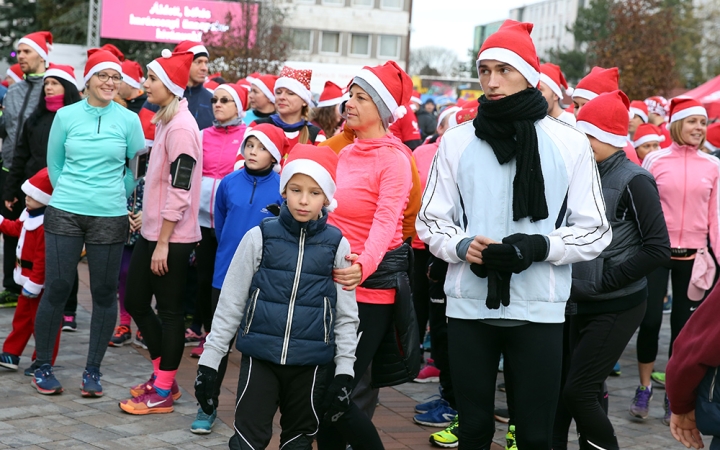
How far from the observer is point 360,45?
2493 inches

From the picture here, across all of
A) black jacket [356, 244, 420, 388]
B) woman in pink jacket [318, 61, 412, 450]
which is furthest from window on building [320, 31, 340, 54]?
black jacket [356, 244, 420, 388]

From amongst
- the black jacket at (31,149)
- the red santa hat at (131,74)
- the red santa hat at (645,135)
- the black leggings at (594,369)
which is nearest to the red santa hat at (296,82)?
the black jacket at (31,149)

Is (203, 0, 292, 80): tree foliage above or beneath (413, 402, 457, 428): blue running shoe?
above

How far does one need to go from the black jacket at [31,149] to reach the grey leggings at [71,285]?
6.85ft

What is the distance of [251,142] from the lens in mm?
5879

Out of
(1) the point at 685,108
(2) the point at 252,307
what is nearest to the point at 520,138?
(2) the point at 252,307

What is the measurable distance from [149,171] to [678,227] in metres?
3.91

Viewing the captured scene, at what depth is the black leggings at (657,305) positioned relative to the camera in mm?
6836

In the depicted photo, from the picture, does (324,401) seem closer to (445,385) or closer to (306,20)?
(445,385)

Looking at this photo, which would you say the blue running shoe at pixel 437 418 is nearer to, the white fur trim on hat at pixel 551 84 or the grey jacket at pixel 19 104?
the white fur trim on hat at pixel 551 84

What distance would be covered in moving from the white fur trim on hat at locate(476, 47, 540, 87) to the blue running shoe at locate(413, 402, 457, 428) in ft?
9.41

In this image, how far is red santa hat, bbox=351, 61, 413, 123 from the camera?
4.71 metres

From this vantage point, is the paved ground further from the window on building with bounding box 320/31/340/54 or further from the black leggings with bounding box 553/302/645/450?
the window on building with bounding box 320/31/340/54

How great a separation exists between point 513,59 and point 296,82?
11.1ft
